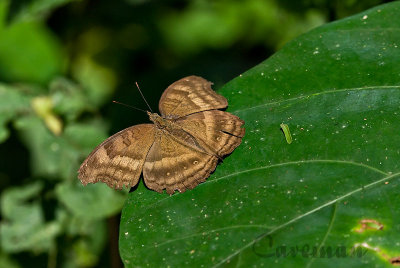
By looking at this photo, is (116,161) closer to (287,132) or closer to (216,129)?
(216,129)

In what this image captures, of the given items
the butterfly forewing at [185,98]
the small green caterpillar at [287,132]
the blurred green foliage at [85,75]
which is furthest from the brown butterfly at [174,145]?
the blurred green foliage at [85,75]

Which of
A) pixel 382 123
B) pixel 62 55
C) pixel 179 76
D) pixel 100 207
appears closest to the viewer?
pixel 382 123

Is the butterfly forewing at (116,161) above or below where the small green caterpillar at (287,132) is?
below

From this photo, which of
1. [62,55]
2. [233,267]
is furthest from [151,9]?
[233,267]

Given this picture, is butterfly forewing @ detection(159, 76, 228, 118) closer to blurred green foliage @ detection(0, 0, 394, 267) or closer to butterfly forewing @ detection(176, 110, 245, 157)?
butterfly forewing @ detection(176, 110, 245, 157)

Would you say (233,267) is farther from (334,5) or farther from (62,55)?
(62,55)

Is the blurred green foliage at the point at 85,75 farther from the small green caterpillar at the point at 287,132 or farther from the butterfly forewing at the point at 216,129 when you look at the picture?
the small green caterpillar at the point at 287,132

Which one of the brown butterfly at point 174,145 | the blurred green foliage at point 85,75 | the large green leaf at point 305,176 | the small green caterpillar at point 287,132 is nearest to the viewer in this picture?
the large green leaf at point 305,176
